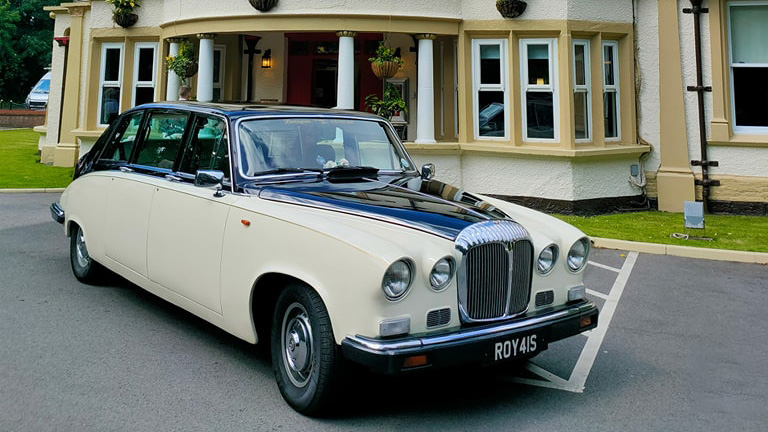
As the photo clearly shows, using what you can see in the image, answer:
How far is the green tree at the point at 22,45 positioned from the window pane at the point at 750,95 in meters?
42.0

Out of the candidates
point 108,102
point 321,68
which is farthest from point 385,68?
point 108,102

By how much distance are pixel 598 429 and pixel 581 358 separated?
4.07ft

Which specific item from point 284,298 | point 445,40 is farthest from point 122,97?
point 284,298

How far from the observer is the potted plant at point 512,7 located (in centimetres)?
1160

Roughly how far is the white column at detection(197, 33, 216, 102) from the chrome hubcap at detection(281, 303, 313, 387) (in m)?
10.1

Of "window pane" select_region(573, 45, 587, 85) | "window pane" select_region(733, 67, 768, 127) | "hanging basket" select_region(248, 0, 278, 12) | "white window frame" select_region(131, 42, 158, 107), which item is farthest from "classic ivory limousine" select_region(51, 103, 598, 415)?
"white window frame" select_region(131, 42, 158, 107)

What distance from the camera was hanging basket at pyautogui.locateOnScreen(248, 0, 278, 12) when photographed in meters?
12.0

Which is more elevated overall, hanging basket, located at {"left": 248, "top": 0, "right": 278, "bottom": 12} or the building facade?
hanging basket, located at {"left": 248, "top": 0, "right": 278, "bottom": 12}

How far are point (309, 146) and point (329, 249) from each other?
56.7 inches

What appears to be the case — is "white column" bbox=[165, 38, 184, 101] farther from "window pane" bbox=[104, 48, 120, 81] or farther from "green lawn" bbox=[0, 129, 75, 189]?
"green lawn" bbox=[0, 129, 75, 189]

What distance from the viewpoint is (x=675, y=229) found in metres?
9.93

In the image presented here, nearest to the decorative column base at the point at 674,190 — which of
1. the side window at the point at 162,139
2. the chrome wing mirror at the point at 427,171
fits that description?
the chrome wing mirror at the point at 427,171

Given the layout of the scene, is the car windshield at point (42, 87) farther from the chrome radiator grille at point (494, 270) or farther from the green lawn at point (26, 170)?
the chrome radiator grille at point (494, 270)

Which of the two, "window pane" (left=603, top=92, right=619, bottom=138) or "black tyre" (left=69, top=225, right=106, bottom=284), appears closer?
"black tyre" (left=69, top=225, right=106, bottom=284)
